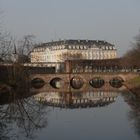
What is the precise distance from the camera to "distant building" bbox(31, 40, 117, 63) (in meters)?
141

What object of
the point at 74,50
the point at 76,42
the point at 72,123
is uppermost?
the point at 76,42

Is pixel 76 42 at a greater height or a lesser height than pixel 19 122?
greater

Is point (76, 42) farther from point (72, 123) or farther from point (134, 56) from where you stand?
point (72, 123)

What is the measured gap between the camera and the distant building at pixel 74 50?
463ft

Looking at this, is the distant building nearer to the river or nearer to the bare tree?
the bare tree

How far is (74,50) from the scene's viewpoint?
5659 inches

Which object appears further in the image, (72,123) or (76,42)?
(76,42)

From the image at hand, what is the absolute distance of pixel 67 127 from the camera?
32.4m

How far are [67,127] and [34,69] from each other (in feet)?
200

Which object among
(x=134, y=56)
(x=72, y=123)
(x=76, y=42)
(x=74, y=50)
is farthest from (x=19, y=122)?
(x=76, y=42)

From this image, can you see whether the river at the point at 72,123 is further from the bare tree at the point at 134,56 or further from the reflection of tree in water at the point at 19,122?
the bare tree at the point at 134,56

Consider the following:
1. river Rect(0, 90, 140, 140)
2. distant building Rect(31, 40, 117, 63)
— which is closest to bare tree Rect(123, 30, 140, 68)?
river Rect(0, 90, 140, 140)

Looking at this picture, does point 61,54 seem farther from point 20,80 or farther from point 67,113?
point 67,113

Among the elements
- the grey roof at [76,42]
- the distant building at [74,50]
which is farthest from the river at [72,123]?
the grey roof at [76,42]
